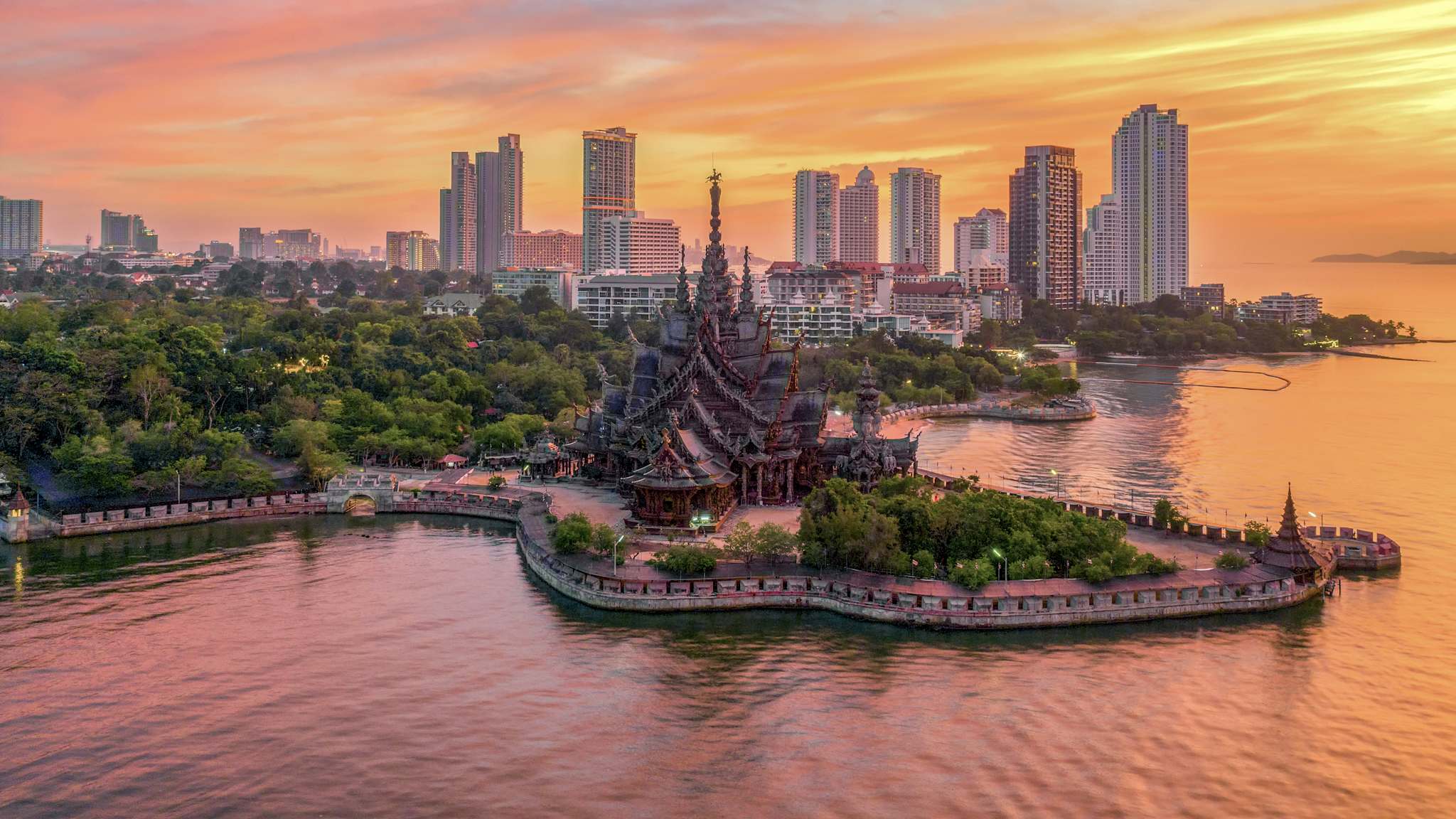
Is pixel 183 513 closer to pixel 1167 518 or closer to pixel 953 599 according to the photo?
pixel 953 599

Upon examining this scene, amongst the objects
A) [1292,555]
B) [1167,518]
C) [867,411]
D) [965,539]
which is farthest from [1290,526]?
[867,411]

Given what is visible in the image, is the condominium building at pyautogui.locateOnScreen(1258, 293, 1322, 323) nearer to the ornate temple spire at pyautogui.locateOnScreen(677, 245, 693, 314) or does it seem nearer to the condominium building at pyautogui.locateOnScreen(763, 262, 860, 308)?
the condominium building at pyautogui.locateOnScreen(763, 262, 860, 308)

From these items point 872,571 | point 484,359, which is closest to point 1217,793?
point 872,571

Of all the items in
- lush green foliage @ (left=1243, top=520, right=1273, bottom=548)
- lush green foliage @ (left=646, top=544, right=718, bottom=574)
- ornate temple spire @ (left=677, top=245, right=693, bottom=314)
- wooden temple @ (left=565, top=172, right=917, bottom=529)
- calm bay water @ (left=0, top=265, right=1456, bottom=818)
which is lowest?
calm bay water @ (left=0, top=265, right=1456, bottom=818)

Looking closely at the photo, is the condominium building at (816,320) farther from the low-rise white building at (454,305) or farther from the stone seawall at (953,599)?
the stone seawall at (953,599)

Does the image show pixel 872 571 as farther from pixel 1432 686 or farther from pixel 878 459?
pixel 1432 686

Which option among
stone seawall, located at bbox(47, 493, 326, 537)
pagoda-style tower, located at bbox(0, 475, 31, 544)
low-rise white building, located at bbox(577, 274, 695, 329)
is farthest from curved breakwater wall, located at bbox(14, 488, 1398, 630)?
low-rise white building, located at bbox(577, 274, 695, 329)
